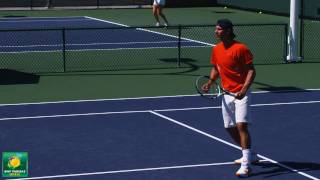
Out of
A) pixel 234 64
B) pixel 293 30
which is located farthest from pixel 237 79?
pixel 293 30

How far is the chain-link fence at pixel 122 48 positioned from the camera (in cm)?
2242

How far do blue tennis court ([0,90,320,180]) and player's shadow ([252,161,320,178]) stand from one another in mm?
14

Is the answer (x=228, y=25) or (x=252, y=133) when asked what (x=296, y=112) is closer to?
(x=252, y=133)

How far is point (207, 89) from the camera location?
11.3 meters

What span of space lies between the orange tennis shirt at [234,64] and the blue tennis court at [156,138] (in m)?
1.26

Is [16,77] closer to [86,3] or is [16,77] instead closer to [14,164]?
[14,164]

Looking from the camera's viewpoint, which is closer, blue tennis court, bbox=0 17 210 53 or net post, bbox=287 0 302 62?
net post, bbox=287 0 302 62

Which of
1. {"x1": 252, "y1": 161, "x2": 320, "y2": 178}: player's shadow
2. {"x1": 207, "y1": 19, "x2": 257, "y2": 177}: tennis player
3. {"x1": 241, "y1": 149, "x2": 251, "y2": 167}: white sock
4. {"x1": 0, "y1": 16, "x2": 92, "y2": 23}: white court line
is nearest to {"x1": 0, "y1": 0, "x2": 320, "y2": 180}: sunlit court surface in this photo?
{"x1": 252, "y1": 161, "x2": 320, "y2": 178}: player's shadow

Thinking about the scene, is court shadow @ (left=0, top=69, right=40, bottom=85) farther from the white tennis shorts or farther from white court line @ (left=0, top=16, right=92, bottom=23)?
white court line @ (left=0, top=16, right=92, bottom=23)

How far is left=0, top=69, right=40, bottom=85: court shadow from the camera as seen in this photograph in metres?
19.6

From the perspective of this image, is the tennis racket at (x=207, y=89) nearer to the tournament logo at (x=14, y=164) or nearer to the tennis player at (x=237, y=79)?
the tennis player at (x=237, y=79)

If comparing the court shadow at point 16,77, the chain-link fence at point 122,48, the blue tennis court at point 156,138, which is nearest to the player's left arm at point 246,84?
the blue tennis court at point 156,138

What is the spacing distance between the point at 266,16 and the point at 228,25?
87.1ft

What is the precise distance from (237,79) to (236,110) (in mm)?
427
